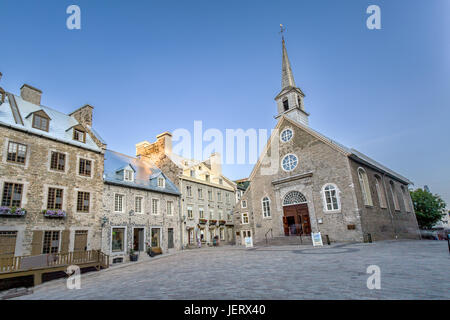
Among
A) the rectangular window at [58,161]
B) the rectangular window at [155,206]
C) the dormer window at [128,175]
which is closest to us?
the rectangular window at [58,161]

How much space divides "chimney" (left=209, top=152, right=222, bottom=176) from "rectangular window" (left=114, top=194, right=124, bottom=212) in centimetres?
1863

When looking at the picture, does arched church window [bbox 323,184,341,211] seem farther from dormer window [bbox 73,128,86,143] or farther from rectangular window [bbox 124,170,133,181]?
dormer window [bbox 73,128,86,143]

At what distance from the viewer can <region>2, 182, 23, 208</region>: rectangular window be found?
14.8m

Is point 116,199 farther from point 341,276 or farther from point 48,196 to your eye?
point 341,276

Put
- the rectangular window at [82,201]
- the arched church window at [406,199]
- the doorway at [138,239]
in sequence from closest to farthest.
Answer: the rectangular window at [82,201]
the doorway at [138,239]
the arched church window at [406,199]

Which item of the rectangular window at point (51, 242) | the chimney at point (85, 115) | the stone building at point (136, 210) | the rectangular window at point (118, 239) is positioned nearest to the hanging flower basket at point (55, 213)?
the rectangular window at point (51, 242)

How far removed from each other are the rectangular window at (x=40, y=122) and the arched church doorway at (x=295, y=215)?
22.3m

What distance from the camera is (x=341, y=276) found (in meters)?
7.66

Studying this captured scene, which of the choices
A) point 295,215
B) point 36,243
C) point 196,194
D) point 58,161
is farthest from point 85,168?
point 295,215

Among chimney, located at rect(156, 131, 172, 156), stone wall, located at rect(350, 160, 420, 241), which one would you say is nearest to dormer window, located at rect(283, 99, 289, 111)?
stone wall, located at rect(350, 160, 420, 241)

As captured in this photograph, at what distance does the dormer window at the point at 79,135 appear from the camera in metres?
19.5

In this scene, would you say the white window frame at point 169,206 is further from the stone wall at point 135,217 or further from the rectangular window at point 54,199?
the rectangular window at point 54,199

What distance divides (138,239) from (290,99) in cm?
2322

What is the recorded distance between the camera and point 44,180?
16.7m
